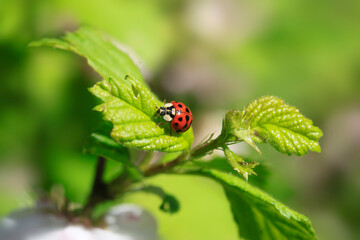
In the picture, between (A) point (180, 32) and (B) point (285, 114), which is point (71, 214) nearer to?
(B) point (285, 114)

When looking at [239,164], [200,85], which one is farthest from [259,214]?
[200,85]

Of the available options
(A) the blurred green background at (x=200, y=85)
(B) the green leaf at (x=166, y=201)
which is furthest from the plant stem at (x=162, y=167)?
(A) the blurred green background at (x=200, y=85)

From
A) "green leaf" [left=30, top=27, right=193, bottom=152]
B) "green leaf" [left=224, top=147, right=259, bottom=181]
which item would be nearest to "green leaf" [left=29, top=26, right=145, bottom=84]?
"green leaf" [left=30, top=27, right=193, bottom=152]

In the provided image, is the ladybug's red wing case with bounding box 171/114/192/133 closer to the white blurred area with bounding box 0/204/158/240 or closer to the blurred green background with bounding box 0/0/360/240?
the white blurred area with bounding box 0/204/158/240

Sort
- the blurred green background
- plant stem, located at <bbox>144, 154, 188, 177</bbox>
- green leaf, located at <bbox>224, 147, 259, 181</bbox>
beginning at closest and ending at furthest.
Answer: green leaf, located at <bbox>224, 147, 259, 181</bbox>, plant stem, located at <bbox>144, 154, 188, 177</bbox>, the blurred green background

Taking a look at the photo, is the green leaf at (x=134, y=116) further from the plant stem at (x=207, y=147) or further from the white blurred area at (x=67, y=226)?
the white blurred area at (x=67, y=226)

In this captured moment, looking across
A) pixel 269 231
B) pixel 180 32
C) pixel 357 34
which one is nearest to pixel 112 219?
pixel 269 231
